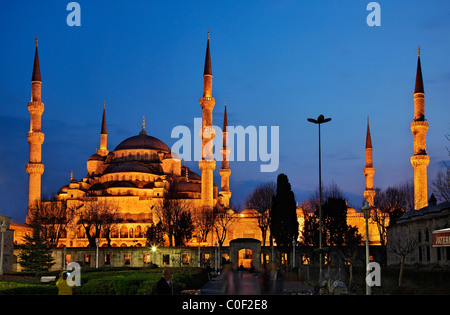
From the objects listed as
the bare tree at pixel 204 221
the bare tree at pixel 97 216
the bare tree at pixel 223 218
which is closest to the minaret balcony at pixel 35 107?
the bare tree at pixel 97 216

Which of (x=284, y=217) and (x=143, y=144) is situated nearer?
(x=284, y=217)

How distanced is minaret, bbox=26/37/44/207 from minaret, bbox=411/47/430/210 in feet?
140

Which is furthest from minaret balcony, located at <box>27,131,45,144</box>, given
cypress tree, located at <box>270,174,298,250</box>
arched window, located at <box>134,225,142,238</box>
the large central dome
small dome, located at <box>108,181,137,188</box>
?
cypress tree, located at <box>270,174,298,250</box>

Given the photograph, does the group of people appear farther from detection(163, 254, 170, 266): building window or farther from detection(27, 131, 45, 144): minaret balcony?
detection(27, 131, 45, 144): minaret balcony

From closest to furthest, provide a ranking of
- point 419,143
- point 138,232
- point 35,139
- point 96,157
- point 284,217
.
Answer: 1. point 284,217
2. point 419,143
3. point 35,139
4. point 138,232
5. point 96,157

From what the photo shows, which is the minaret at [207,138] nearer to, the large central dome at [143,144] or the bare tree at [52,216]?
the bare tree at [52,216]

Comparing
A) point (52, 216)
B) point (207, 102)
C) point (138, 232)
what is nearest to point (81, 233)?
point (52, 216)

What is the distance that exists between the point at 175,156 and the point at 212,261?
111 feet

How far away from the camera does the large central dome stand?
295 ft

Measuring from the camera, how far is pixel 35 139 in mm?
69812

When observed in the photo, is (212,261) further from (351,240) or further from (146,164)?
(146,164)

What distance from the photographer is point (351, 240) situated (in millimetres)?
48062

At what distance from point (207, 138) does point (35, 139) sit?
20.7 m

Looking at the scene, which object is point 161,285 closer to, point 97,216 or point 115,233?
point 97,216
